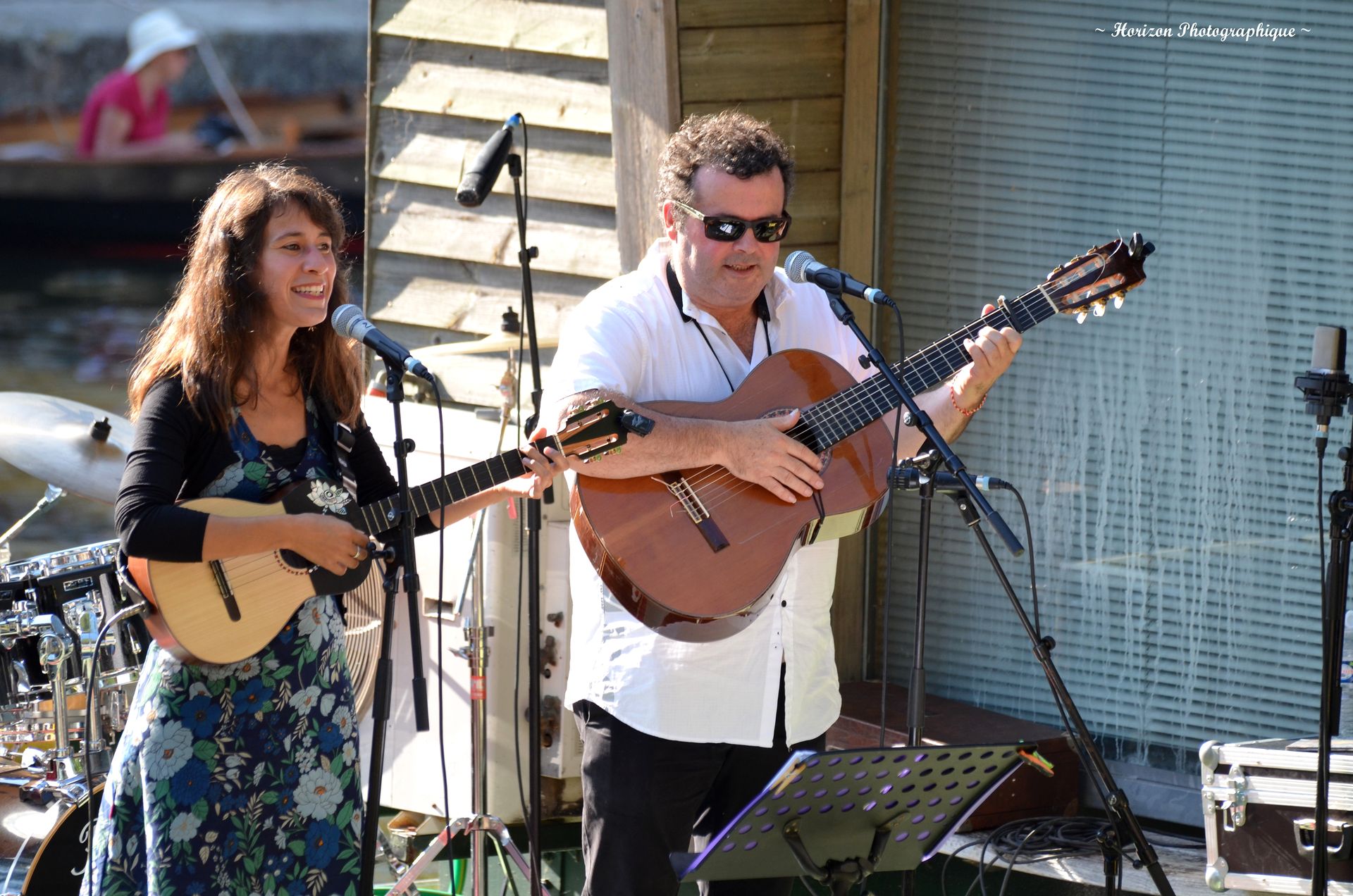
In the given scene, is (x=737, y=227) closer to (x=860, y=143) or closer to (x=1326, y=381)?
(x=1326, y=381)

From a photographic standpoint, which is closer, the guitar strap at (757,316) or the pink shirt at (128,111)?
the guitar strap at (757,316)

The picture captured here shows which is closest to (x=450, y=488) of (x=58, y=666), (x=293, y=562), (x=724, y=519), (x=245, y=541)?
(x=293, y=562)

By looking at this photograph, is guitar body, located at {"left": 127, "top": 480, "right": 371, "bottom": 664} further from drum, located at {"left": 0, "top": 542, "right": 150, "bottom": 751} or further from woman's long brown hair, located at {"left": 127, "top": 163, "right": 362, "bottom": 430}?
drum, located at {"left": 0, "top": 542, "right": 150, "bottom": 751}

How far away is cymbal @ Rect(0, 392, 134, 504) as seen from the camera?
12.0 feet

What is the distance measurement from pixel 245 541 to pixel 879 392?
127cm

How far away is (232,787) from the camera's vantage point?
8.52 feet

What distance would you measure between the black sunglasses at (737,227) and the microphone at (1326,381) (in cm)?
132

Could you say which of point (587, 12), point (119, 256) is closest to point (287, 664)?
point (587, 12)

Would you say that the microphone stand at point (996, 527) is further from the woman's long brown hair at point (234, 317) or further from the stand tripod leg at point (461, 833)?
the stand tripod leg at point (461, 833)

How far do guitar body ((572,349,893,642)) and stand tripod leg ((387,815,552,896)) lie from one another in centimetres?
109

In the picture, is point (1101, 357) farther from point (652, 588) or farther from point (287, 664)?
point (287, 664)

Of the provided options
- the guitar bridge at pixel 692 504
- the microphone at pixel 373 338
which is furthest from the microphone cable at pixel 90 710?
the guitar bridge at pixel 692 504

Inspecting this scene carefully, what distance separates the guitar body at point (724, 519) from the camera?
2.70m

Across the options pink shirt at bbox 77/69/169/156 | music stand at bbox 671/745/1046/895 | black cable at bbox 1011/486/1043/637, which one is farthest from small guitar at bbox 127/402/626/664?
pink shirt at bbox 77/69/169/156
